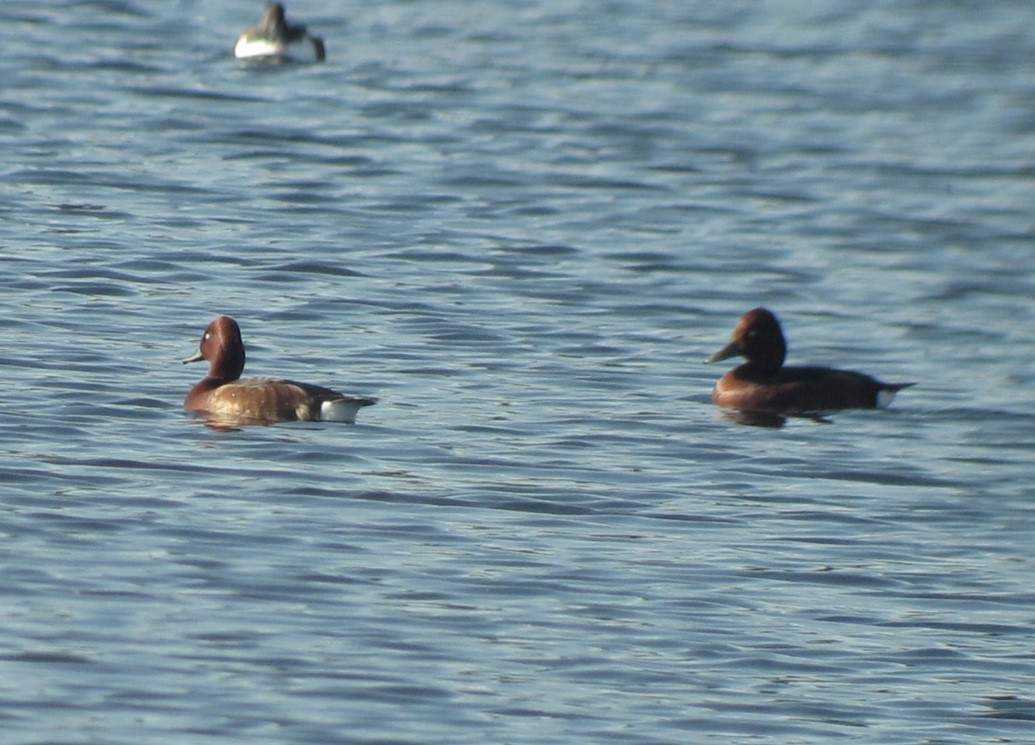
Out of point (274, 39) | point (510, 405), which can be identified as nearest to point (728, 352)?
point (510, 405)

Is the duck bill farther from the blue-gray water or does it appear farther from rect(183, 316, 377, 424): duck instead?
rect(183, 316, 377, 424): duck

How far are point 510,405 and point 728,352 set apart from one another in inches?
70.3

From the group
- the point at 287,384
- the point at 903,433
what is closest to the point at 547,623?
the point at 287,384

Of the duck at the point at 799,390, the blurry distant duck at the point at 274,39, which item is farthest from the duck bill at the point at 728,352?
the blurry distant duck at the point at 274,39

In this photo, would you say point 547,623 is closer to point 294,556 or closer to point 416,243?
point 294,556

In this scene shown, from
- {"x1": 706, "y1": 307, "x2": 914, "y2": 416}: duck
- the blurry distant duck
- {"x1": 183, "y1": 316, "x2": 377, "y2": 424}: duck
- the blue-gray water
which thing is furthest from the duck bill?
A: the blurry distant duck

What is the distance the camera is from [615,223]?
64.6 ft

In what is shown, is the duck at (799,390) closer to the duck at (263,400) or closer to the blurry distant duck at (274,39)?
the duck at (263,400)

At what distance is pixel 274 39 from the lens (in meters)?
27.0

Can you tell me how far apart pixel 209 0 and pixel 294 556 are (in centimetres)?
2572

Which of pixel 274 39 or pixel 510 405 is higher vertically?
pixel 274 39

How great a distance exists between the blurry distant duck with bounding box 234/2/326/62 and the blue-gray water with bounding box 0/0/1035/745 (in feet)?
1.22

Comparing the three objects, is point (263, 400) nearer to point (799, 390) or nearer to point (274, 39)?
point (799, 390)

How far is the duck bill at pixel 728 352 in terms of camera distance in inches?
554
